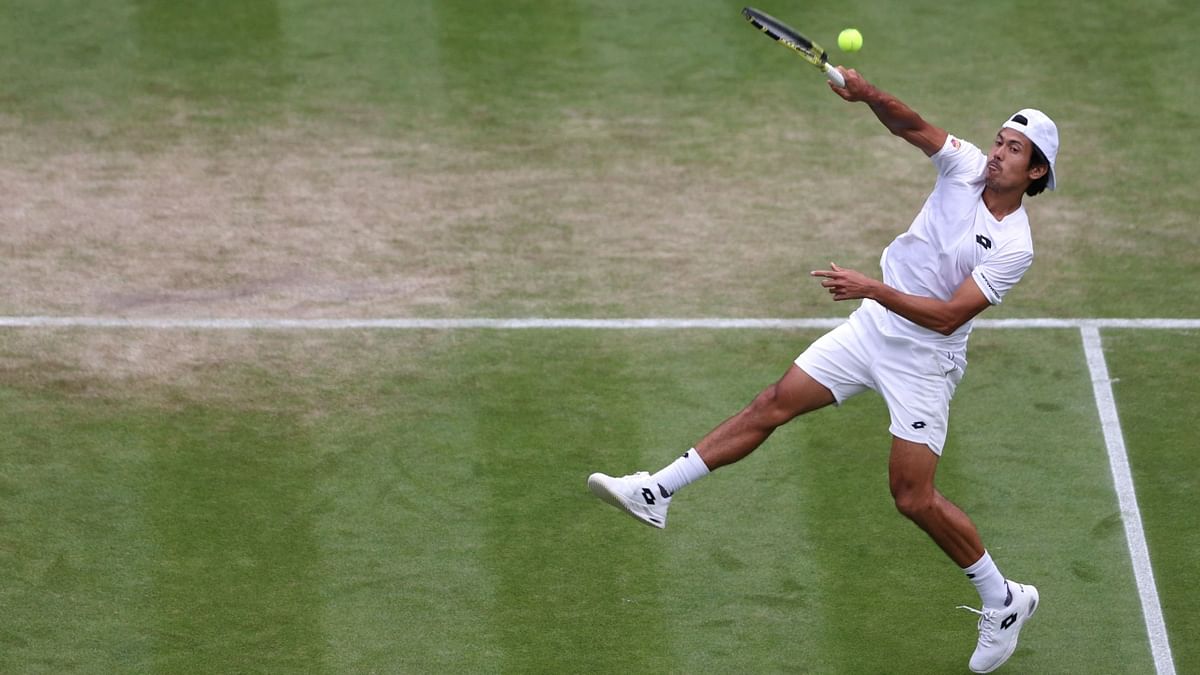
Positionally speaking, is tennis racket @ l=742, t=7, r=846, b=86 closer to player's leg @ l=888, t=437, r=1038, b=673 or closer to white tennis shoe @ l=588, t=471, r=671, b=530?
player's leg @ l=888, t=437, r=1038, b=673

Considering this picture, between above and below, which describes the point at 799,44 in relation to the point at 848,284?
above

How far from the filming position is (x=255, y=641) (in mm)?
7789

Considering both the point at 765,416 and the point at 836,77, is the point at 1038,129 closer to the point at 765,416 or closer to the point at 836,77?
the point at 836,77

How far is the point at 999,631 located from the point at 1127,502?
5.18ft

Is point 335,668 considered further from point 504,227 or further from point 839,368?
point 504,227

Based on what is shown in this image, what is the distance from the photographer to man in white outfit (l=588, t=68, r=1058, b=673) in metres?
7.55

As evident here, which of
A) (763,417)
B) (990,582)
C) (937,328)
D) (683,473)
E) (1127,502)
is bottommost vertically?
(1127,502)

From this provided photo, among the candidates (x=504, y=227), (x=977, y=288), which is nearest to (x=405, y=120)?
Result: (x=504, y=227)

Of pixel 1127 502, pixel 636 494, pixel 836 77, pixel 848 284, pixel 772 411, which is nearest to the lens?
pixel 848 284

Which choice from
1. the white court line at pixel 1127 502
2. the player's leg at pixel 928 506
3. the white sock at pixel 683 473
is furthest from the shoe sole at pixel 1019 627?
the white sock at pixel 683 473

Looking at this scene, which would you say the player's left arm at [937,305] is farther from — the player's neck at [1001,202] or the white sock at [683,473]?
the white sock at [683,473]

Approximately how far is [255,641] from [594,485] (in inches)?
67.1

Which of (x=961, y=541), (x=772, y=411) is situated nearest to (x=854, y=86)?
(x=772, y=411)

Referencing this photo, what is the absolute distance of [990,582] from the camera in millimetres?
7688
